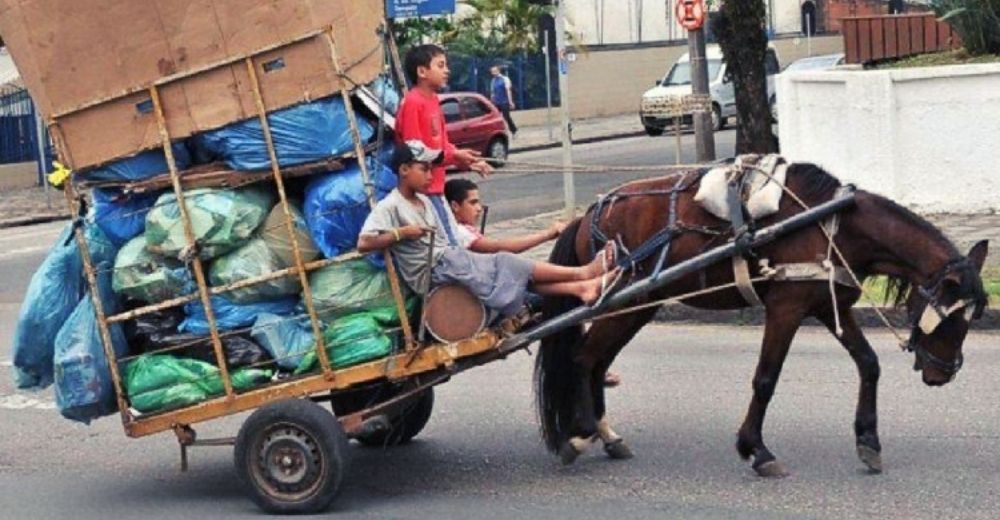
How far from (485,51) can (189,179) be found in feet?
116

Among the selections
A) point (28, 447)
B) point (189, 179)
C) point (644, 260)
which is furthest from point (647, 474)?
point (28, 447)

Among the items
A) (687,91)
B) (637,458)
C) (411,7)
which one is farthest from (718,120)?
(637,458)

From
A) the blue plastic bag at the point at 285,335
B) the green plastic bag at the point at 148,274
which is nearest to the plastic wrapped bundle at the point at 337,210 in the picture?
the blue plastic bag at the point at 285,335

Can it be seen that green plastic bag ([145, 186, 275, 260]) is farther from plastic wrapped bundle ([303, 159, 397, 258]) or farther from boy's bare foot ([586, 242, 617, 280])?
boy's bare foot ([586, 242, 617, 280])

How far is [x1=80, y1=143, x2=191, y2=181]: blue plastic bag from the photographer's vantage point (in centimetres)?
795

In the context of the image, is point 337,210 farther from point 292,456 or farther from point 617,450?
point 617,450

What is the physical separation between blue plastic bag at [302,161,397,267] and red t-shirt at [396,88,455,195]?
332 millimetres

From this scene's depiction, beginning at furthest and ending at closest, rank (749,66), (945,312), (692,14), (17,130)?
1. (17,130)
2. (692,14)
3. (749,66)
4. (945,312)

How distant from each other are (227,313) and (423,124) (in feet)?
4.16

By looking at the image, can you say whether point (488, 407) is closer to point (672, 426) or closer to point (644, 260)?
point (672, 426)

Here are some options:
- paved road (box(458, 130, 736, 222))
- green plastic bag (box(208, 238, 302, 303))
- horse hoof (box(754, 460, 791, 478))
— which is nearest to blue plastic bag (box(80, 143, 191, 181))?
green plastic bag (box(208, 238, 302, 303))

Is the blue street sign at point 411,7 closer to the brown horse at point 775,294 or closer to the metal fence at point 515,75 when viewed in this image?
the metal fence at point 515,75

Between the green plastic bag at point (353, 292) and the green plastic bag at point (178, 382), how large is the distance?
437 millimetres

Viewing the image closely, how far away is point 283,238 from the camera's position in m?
7.93
